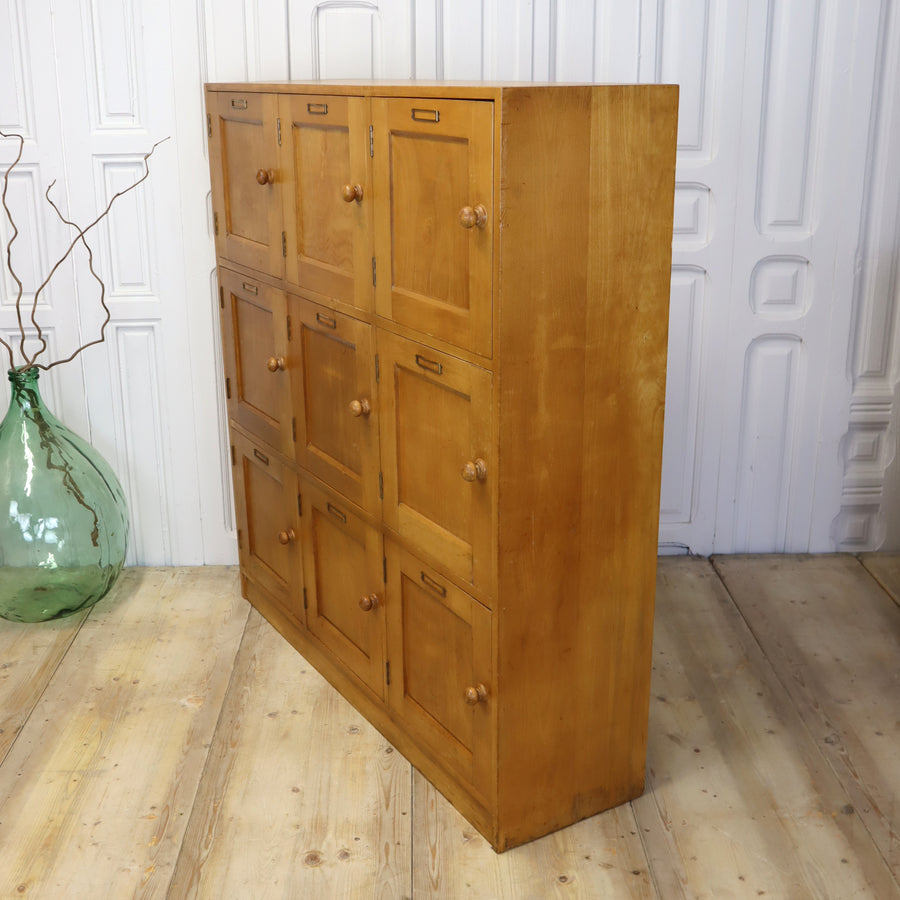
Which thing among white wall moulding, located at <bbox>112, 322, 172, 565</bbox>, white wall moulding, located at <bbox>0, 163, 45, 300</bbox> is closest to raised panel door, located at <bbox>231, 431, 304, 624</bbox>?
white wall moulding, located at <bbox>112, 322, 172, 565</bbox>

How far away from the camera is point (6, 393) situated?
128 inches

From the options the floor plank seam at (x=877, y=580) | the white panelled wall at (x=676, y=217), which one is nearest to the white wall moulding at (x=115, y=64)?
the white panelled wall at (x=676, y=217)

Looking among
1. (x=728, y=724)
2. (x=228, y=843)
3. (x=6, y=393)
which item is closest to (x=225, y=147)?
(x=6, y=393)

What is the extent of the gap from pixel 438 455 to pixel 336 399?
1.46ft

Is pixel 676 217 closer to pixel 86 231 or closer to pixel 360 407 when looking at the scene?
pixel 360 407

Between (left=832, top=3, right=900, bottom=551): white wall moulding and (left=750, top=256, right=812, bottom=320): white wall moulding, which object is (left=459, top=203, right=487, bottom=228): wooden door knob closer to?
(left=750, top=256, right=812, bottom=320): white wall moulding

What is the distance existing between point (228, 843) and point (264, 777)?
0.74 ft

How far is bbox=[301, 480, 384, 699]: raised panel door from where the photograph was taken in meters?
2.42

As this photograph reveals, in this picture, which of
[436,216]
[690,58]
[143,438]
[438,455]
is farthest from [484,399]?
[143,438]

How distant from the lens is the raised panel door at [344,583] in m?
2.42

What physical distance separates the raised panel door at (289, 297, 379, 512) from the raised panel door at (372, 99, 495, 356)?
7.2 inches

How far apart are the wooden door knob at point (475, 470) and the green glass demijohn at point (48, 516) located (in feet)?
5.01

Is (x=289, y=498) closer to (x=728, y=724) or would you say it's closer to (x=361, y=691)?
(x=361, y=691)

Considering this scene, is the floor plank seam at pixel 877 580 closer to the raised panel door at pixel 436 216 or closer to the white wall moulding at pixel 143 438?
the raised panel door at pixel 436 216
